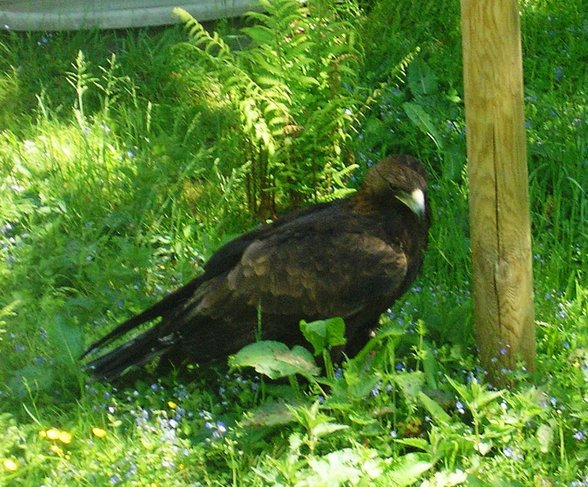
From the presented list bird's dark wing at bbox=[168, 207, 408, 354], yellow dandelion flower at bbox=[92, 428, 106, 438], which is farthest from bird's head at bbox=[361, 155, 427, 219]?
yellow dandelion flower at bbox=[92, 428, 106, 438]

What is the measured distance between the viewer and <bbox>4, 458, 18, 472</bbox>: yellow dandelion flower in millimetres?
4094

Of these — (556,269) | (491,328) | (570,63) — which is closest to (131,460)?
(491,328)

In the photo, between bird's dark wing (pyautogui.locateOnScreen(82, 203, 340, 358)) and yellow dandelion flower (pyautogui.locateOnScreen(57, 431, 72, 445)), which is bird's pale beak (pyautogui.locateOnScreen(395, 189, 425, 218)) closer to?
bird's dark wing (pyautogui.locateOnScreen(82, 203, 340, 358))

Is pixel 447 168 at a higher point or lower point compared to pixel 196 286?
higher

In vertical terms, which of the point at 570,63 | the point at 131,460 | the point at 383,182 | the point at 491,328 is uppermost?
the point at 570,63

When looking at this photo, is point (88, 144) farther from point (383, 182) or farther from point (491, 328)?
point (491, 328)

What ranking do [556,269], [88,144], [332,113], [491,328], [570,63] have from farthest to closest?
[570,63] < [88,144] < [332,113] < [556,269] < [491,328]

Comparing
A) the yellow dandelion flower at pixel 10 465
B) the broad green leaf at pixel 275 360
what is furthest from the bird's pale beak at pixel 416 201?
the yellow dandelion flower at pixel 10 465

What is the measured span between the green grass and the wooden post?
0.18m

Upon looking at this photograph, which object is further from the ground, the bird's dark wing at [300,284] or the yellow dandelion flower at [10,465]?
the bird's dark wing at [300,284]

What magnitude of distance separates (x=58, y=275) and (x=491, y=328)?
2309mm

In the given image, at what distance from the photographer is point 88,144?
6273 mm

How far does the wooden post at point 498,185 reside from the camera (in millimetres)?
4121

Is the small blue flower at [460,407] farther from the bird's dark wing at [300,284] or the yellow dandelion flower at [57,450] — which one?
the yellow dandelion flower at [57,450]
